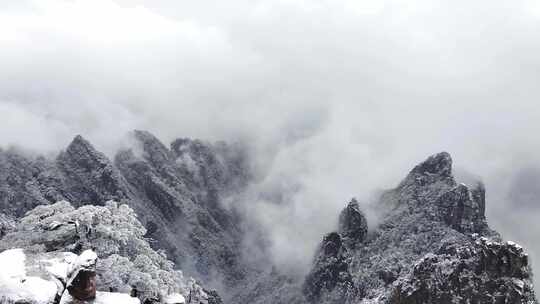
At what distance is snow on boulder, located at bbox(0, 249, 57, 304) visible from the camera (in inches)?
2970

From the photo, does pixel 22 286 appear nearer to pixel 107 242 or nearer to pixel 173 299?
pixel 173 299

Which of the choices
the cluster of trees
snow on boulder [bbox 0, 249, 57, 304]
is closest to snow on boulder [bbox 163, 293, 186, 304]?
the cluster of trees

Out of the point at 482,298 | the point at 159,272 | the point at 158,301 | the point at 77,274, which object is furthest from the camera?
the point at 482,298

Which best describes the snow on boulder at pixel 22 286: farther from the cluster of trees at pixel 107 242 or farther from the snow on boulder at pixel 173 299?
the snow on boulder at pixel 173 299

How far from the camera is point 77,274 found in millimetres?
83750

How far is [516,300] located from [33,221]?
419 ft

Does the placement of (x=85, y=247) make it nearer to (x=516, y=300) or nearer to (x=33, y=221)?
(x=33, y=221)

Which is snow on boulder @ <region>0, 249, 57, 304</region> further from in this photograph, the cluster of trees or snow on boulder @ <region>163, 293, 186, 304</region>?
snow on boulder @ <region>163, 293, 186, 304</region>

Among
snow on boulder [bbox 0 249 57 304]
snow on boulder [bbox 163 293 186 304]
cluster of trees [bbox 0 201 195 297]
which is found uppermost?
cluster of trees [bbox 0 201 195 297]

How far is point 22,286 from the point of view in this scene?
253ft

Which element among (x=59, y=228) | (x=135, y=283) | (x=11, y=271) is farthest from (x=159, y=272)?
(x=11, y=271)

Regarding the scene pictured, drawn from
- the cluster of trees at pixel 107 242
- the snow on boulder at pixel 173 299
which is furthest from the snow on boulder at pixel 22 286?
the snow on boulder at pixel 173 299

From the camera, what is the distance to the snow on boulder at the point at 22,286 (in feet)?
247

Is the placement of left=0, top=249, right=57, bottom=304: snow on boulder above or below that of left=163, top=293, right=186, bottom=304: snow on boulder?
below
